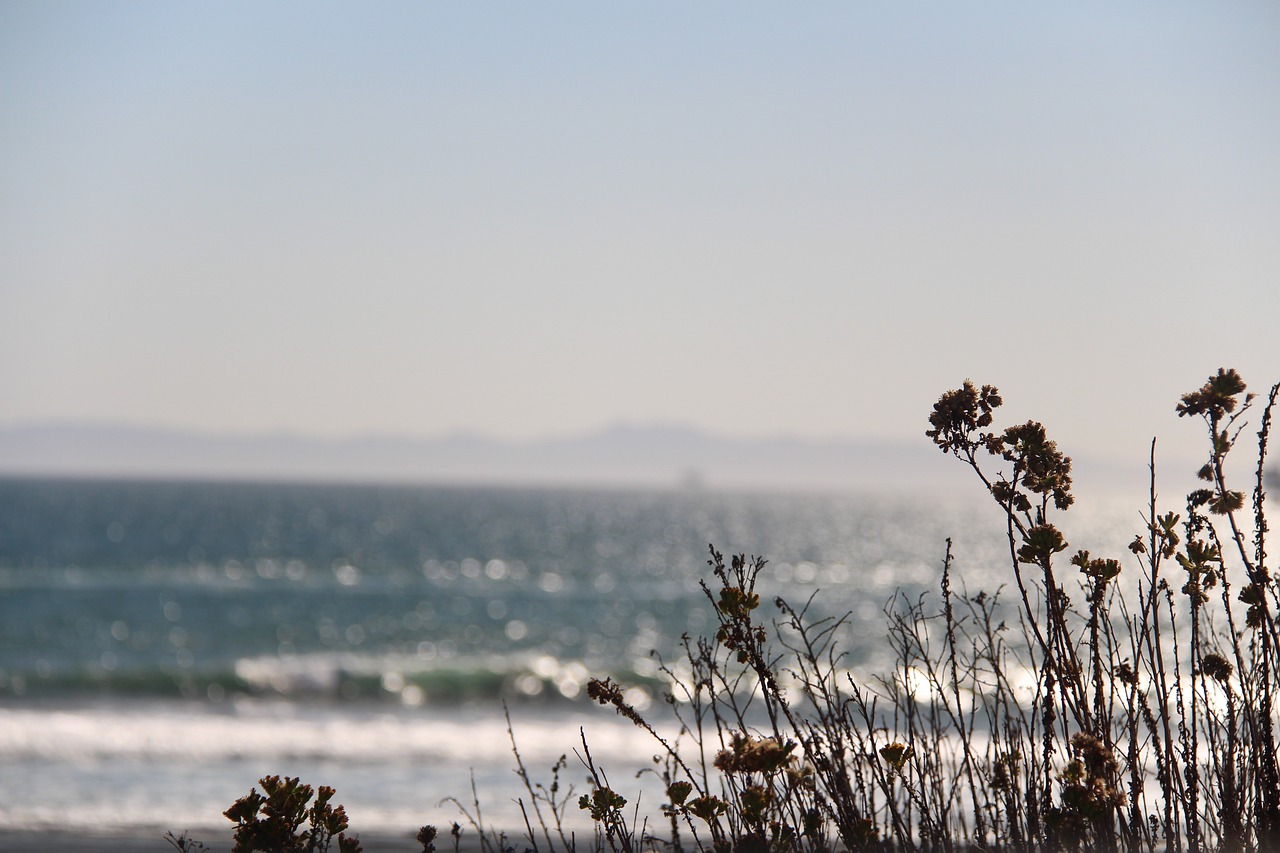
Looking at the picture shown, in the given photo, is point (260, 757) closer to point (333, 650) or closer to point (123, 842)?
point (123, 842)

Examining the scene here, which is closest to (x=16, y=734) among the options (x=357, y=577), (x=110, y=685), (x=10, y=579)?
(x=110, y=685)

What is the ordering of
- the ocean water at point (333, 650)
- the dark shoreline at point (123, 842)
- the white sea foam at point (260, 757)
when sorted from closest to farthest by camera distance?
the dark shoreline at point (123, 842)
the white sea foam at point (260, 757)
the ocean water at point (333, 650)

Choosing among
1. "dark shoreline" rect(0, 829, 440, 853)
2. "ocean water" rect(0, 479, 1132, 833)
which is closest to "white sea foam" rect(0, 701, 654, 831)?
"ocean water" rect(0, 479, 1132, 833)

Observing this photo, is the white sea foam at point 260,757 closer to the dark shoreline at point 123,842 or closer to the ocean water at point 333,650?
the ocean water at point 333,650

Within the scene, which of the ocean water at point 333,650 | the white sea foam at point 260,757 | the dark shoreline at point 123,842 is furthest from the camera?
the ocean water at point 333,650

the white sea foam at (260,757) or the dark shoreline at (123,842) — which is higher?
the dark shoreline at (123,842)

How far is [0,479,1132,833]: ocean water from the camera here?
9.83m

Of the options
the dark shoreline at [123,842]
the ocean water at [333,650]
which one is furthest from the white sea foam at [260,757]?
the dark shoreline at [123,842]

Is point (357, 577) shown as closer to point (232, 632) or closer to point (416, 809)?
point (232, 632)

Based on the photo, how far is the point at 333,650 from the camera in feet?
72.8

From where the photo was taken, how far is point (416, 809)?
28.8 ft

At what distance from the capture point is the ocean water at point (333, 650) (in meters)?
9.83

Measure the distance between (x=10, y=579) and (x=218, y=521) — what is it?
30.3 metres

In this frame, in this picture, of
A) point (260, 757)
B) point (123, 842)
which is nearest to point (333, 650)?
point (260, 757)
